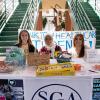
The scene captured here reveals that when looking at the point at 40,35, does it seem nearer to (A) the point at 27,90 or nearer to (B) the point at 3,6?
(B) the point at 3,6

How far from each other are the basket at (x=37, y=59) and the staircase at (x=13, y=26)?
407 cm

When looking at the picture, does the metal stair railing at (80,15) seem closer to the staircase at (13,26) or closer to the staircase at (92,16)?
the staircase at (92,16)

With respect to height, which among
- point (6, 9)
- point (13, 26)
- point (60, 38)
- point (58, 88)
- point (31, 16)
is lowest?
point (58, 88)

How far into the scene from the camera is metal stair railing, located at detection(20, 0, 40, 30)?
18.2 ft

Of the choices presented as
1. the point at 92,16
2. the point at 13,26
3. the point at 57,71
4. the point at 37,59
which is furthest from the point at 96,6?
the point at 57,71

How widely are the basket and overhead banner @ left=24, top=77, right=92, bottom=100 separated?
6.6 inches

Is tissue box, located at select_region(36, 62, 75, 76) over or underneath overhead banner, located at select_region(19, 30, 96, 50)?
underneath

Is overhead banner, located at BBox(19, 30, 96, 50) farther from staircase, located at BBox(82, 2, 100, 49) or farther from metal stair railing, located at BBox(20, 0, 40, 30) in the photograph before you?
staircase, located at BBox(82, 2, 100, 49)

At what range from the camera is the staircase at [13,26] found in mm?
5837

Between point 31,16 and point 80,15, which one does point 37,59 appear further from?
point 80,15

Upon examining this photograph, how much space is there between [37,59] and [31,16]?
4.39 meters

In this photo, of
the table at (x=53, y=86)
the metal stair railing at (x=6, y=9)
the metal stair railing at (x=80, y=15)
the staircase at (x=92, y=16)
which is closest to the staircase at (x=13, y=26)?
the metal stair railing at (x=6, y=9)

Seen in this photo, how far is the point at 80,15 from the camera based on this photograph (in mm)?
6066

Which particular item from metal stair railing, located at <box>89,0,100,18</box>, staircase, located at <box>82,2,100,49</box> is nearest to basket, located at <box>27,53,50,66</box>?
staircase, located at <box>82,2,100,49</box>
